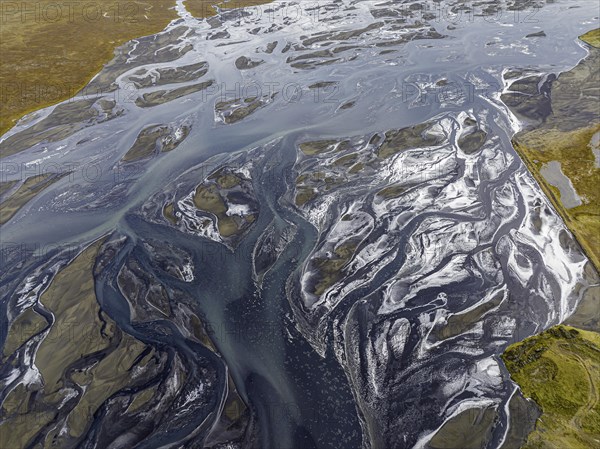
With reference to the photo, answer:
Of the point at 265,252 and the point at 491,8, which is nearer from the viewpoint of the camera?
the point at 265,252

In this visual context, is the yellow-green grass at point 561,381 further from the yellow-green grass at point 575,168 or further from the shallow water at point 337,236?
the yellow-green grass at point 575,168

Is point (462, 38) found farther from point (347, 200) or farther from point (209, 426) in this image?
point (209, 426)

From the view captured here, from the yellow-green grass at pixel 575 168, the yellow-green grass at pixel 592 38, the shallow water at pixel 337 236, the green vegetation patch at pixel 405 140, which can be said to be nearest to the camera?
the shallow water at pixel 337 236

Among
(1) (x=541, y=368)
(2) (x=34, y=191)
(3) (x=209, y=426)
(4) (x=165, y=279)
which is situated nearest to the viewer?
(3) (x=209, y=426)

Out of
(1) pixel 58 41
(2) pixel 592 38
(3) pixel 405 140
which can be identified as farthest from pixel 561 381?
(1) pixel 58 41

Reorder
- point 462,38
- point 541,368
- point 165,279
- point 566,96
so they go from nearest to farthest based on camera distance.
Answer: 1. point 541,368
2. point 165,279
3. point 566,96
4. point 462,38

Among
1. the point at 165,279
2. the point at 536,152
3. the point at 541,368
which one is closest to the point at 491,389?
the point at 541,368

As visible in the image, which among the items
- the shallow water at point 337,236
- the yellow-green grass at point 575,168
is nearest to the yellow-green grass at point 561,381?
the shallow water at point 337,236

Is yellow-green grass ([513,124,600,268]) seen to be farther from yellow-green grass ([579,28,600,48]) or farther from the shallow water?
yellow-green grass ([579,28,600,48])
